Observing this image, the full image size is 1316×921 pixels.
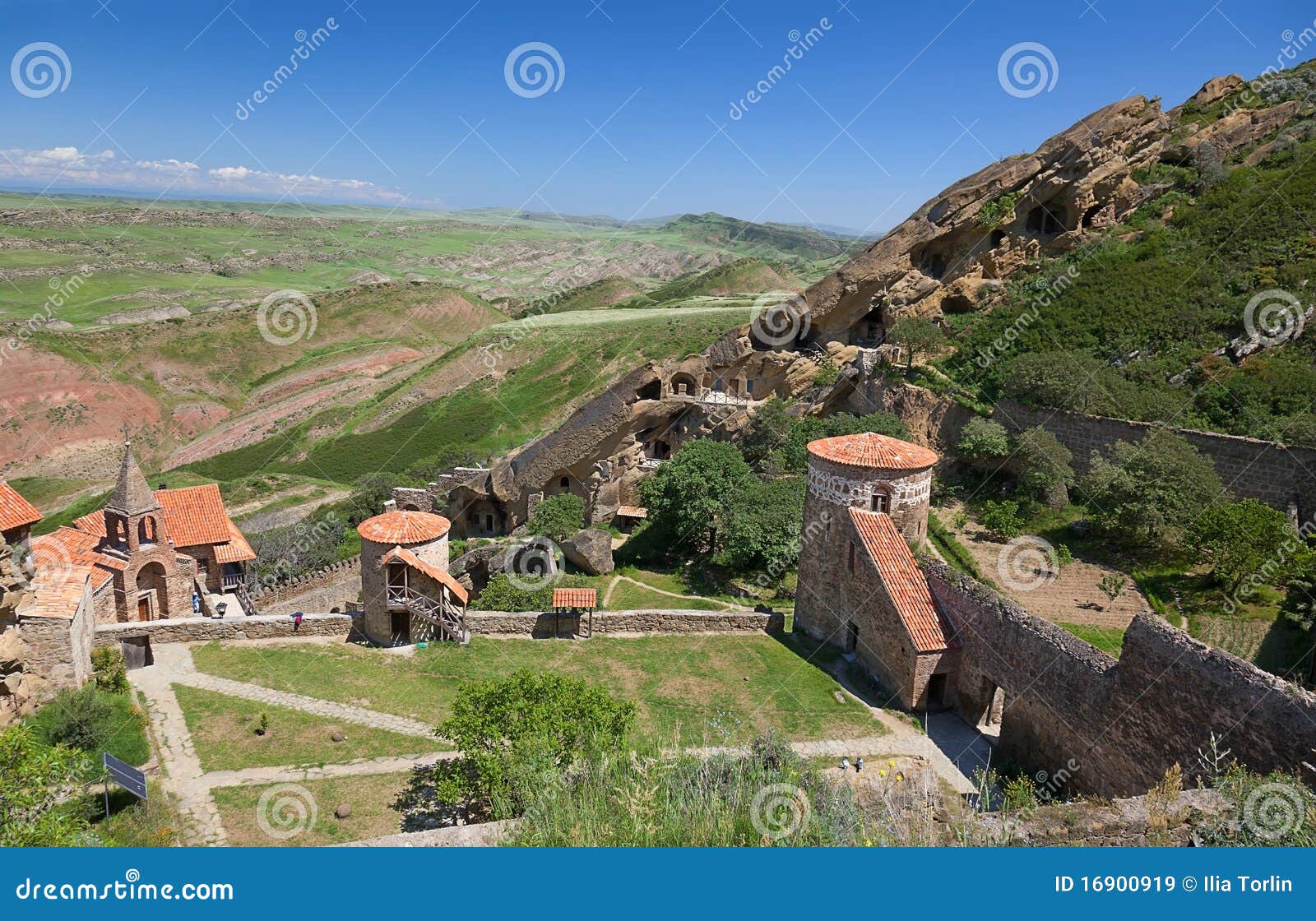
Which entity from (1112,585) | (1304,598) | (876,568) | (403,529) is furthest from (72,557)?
(1304,598)

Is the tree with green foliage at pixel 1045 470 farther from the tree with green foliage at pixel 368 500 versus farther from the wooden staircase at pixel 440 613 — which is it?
the tree with green foliage at pixel 368 500

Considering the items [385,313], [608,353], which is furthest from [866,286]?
[385,313]

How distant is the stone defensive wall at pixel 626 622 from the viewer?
65.9ft

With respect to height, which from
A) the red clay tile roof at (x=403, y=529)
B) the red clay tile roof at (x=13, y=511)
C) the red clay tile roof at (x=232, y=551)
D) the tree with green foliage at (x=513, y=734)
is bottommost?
the tree with green foliage at (x=513, y=734)

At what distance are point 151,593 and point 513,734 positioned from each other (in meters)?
16.2

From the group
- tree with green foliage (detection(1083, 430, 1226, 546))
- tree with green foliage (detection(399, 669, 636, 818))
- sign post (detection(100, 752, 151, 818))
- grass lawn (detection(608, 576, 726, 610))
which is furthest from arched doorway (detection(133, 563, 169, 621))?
tree with green foliage (detection(1083, 430, 1226, 546))

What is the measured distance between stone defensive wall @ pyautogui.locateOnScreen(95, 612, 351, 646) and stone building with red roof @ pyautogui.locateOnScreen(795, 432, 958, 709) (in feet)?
42.1

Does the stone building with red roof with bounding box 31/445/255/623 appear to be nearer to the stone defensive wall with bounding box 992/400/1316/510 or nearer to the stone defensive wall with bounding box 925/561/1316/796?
the stone defensive wall with bounding box 925/561/1316/796

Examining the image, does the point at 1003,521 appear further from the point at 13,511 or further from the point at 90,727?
the point at 13,511

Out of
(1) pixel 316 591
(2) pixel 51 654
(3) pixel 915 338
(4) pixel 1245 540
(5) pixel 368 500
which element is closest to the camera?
(2) pixel 51 654

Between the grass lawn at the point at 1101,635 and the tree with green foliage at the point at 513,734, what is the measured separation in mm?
11296

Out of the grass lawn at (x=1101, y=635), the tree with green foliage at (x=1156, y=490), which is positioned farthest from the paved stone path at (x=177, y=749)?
the tree with green foliage at (x=1156, y=490)

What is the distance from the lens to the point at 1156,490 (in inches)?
806

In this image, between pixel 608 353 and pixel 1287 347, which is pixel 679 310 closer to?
pixel 608 353
